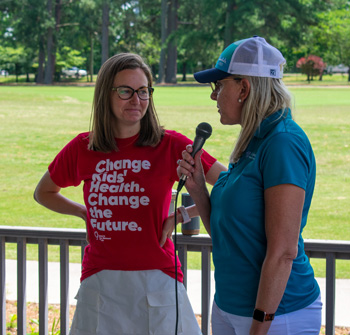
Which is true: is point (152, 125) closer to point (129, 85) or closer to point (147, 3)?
point (129, 85)

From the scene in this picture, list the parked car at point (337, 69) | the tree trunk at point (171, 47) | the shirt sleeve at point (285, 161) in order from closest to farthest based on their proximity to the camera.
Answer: the shirt sleeve at point (285, 161) < the tree trunk at point (171, 47) < the parked car at point (337, 69)

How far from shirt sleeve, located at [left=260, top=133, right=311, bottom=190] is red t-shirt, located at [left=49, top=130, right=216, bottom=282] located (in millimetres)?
624

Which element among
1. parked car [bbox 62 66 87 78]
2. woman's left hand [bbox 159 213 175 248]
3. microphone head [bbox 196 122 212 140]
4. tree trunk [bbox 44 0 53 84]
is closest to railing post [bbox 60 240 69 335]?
woman's left hand [bbox 159 213 175 248]

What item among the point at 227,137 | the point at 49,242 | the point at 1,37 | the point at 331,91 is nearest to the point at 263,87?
the point at 49,242

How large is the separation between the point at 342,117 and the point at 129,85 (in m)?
19.9

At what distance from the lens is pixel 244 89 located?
5.52 feet

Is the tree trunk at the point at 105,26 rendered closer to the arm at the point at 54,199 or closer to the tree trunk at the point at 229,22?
the tree trunk at the point at 229,22

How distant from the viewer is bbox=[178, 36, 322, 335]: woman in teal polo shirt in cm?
Answer: 156

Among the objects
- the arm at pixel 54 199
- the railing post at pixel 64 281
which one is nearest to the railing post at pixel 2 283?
the railing post at pixel 64 281

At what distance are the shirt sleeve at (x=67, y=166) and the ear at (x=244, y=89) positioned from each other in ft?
2.61

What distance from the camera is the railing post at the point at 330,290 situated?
110 inches

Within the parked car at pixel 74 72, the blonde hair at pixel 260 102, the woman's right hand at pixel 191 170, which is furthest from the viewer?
the parked car at pixel 74 72

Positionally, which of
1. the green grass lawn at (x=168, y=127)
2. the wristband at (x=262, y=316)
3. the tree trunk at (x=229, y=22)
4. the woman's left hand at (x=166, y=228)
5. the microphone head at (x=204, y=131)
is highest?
the tree trunk at (x=229, y=22)

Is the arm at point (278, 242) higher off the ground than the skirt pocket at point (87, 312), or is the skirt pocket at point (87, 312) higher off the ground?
the arm at point (278, 242)
